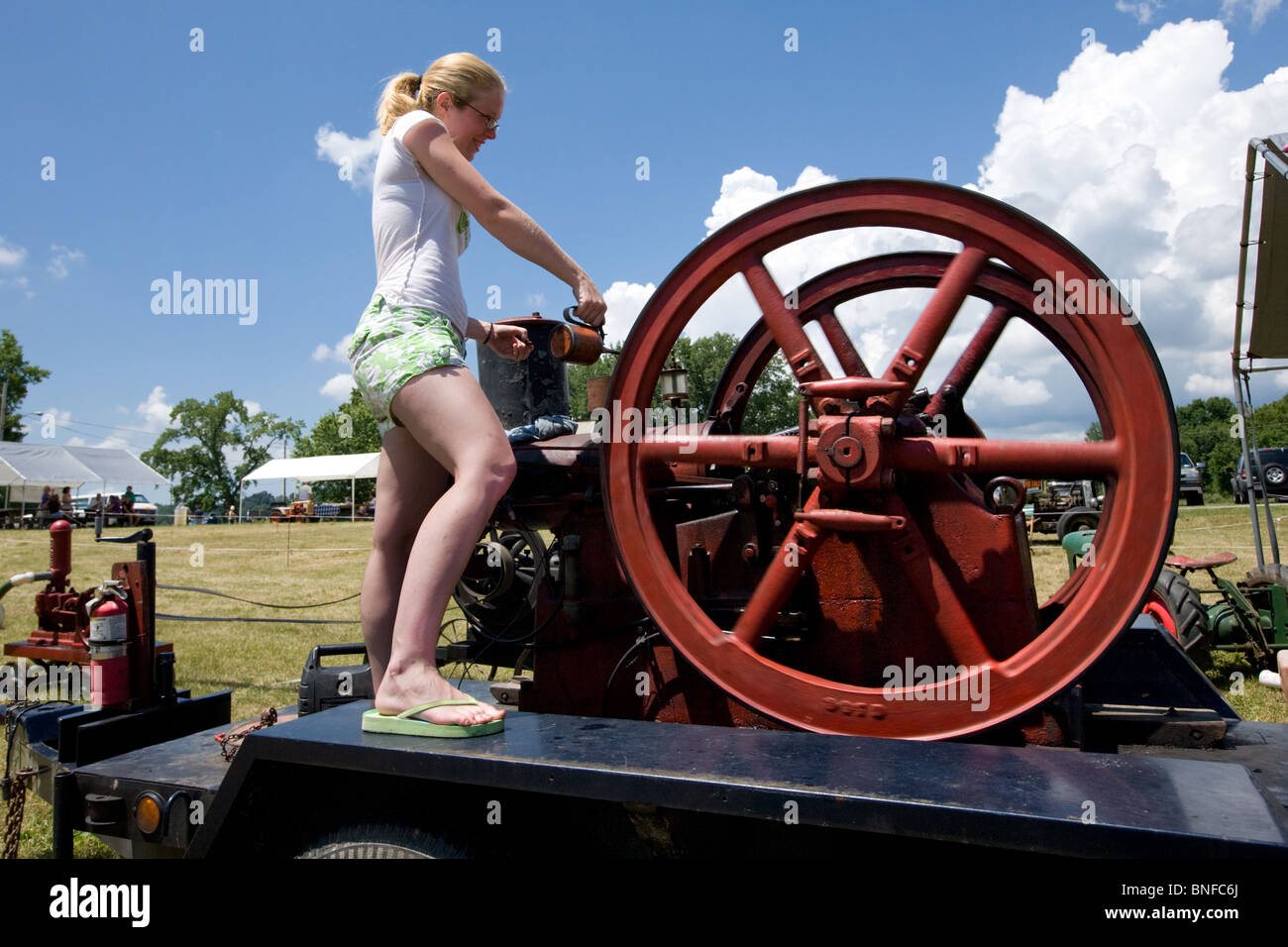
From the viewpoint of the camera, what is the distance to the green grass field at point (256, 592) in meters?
6.17

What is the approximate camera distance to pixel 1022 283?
2.24 metres

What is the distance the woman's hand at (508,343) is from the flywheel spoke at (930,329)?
1127 mm

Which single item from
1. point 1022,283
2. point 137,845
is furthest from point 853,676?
point 137,845

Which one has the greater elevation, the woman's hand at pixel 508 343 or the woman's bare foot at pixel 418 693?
the woman's hand at pixel 508 343

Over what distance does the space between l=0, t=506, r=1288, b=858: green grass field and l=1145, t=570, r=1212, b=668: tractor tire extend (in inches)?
12.0

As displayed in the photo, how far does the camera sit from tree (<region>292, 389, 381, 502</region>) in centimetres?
5788

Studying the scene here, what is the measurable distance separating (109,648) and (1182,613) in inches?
283

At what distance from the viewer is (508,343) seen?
8.48ft

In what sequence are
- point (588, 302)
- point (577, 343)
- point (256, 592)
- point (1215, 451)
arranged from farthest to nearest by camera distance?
1. point (1215, 451)
2. point (256, 592)
3. point (577, 343)
4. point (588, 302)

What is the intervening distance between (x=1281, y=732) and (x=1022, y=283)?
1480mm

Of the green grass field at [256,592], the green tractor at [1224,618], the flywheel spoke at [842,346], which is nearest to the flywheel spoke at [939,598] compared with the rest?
the flywheel spoke at [842,346]

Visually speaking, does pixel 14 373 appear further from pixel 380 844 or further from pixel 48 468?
pixel 380 844

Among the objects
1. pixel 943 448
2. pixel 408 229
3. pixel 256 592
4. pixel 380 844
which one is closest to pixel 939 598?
pixel 943 448

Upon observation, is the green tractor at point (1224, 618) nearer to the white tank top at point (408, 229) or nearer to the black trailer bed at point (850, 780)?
the black trailer bed at point (850, 780)
